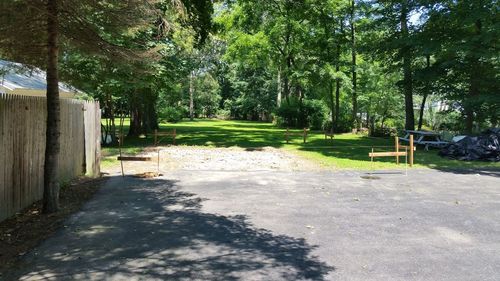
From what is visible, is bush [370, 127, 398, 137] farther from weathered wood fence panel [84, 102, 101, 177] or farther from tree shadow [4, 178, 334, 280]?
tree shadow [4, 178, 334, 280]

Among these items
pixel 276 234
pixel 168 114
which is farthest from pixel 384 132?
pixel 168 114

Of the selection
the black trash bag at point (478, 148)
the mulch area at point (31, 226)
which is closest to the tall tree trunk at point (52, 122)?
the mulch area at point (31, 226)

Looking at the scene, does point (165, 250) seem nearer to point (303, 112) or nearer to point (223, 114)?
point (303, 112)

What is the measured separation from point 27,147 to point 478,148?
1422 centimetres

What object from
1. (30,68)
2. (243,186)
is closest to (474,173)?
(243,186)

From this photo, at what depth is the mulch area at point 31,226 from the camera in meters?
5.37

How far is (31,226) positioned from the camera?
6500 mm

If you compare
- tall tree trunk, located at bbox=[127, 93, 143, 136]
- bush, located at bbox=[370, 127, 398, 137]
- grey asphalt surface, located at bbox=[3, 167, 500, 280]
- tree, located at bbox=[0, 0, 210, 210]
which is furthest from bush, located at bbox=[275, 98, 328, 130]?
tree, located at bbox=[0, 0, 210, 210]

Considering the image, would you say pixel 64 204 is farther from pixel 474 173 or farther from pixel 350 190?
pixel 474 173

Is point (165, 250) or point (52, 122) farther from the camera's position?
point (52, 122)

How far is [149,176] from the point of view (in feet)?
37.6

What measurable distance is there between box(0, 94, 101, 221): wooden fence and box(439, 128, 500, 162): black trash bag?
→ 12600 mm

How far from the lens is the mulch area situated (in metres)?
5.37

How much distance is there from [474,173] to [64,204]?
10475 millimetres
